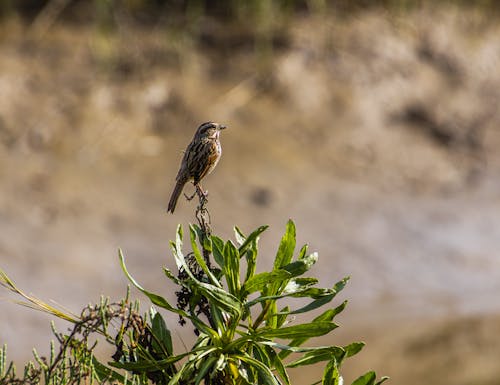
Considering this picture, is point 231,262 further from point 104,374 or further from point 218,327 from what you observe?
→ point 104,374

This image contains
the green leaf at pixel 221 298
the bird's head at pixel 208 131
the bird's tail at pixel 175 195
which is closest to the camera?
the green leaf at pixel 221 298

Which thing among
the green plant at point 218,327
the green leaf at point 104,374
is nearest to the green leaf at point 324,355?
the green plant at point 218,327

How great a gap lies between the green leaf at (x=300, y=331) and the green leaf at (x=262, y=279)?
0.13 m

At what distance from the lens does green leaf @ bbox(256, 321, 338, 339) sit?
3318 mm

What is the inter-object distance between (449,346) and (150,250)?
7.80 feet

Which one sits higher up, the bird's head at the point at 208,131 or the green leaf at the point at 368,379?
the bird's head at the point at 208,131

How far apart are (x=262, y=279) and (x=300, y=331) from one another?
0.24 m

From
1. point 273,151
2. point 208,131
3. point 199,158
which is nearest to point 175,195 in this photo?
point 199,158

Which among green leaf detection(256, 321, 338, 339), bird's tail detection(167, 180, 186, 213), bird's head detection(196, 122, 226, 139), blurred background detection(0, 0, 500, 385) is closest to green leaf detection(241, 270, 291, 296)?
green leaf detection(256, 321, 338, 339)

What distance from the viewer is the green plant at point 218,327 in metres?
3.21

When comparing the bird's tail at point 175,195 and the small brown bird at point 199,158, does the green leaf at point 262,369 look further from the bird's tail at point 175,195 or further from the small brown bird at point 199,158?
the small brown bird at point 199,158

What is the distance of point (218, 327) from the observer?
10.8 ft

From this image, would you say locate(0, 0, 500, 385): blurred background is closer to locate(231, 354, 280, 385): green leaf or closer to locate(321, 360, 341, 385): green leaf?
locate(321, 360, 341, 385): green leaf

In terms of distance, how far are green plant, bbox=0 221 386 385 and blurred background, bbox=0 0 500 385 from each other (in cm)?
505
